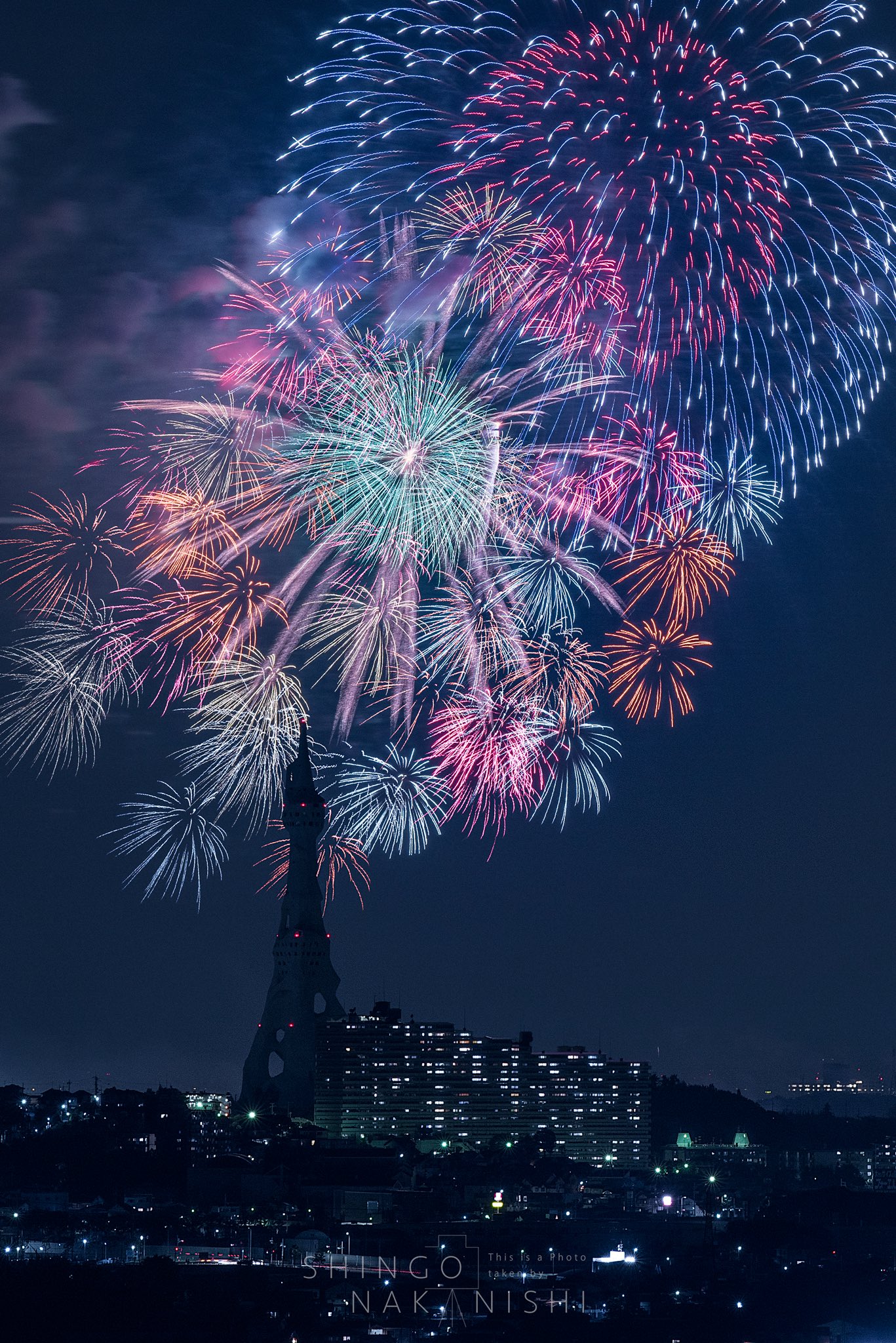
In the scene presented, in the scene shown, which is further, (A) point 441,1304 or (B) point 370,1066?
(B) point 370,1066

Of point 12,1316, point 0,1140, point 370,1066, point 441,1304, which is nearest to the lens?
point 12,1316

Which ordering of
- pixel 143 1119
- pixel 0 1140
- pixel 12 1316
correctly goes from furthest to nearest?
1. pixel 143 1119
2. pixel 0 1140
3. pixel 12 1316

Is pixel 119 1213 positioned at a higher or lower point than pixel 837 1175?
lower

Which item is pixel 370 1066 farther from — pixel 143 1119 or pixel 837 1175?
pixel 837 1175

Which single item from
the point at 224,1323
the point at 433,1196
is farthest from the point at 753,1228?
the point at 224,1323

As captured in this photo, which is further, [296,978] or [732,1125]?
[732,1125]

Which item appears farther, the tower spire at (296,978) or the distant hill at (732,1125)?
the distant hill at (732,1125)

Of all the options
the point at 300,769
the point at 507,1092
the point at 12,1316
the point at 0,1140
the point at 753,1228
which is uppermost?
the point at 300,769

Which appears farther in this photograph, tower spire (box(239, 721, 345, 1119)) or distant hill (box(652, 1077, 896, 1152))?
distant hill (box(652, 1077, 896, 1152))
